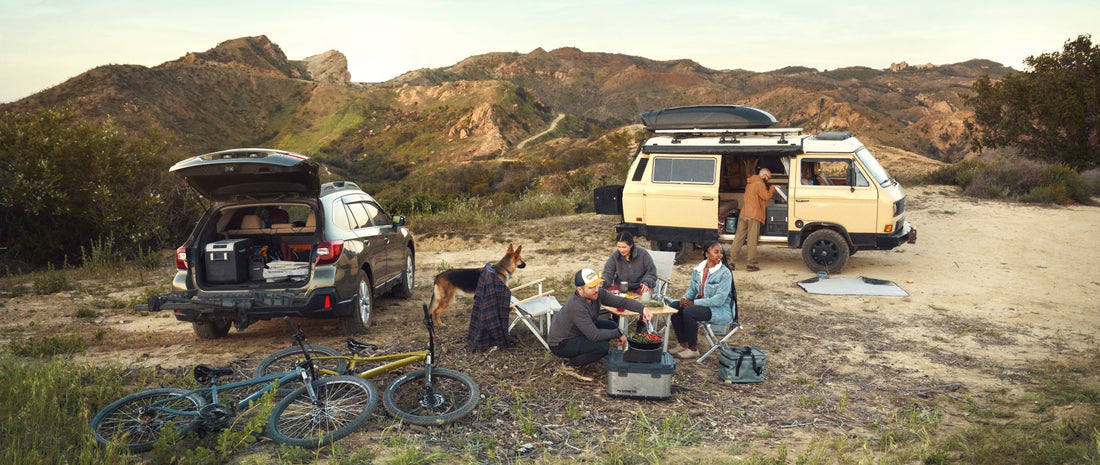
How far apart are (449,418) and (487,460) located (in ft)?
1.80

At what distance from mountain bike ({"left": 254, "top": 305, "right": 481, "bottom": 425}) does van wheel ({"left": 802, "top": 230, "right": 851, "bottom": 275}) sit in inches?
283

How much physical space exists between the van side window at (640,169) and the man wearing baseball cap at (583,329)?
214 inches

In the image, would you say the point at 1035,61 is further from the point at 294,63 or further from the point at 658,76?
the point at 294,63

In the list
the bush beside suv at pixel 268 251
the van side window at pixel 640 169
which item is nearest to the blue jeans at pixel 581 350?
the bush beside suv at pixel 268 251

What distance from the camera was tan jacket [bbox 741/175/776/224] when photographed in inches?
405

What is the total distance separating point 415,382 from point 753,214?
274 inches

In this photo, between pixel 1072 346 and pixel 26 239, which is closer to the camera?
pixel 1072 346

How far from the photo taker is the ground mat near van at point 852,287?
363 inches

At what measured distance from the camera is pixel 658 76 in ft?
390

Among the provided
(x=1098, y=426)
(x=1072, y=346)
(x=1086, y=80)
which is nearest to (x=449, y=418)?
(x=1098, y=426)

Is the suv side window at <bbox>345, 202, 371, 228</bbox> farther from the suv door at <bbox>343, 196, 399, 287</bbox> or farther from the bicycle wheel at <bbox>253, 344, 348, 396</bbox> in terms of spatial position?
the bicycle wheel at <bbox>253, 344, 348, 396</bbox>

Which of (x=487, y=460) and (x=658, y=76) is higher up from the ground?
(x=658, y=76)

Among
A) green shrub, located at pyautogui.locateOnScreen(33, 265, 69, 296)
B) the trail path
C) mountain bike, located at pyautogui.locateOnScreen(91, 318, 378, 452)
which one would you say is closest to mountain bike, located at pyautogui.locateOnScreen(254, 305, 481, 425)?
mountain bike, located at pyautogui.locateOnScreen(91, 318, 378, 452)

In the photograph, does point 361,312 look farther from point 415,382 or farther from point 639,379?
point 639,379
